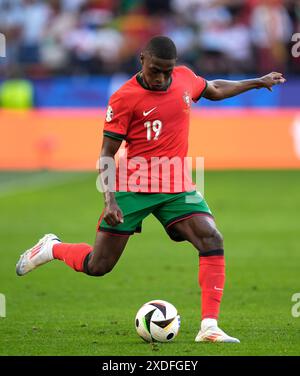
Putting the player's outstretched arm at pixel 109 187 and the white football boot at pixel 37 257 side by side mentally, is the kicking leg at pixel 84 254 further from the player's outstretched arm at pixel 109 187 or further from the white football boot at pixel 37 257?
the player's outstretched arm at pixel 109 187

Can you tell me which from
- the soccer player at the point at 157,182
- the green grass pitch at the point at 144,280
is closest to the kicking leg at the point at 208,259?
the soccer player at the point at 157,182

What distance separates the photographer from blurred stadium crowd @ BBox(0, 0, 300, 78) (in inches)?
1045

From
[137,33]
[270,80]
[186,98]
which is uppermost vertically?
[137,33]

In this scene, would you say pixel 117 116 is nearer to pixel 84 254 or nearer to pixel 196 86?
pixel 196 86

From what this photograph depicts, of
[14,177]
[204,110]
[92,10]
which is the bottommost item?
[14,177]

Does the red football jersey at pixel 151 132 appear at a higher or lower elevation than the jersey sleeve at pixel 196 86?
lower

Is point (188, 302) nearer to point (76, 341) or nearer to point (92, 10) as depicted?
point (76, 341)

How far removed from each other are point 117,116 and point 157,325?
1692 millimetres

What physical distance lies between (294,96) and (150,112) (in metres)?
16.5

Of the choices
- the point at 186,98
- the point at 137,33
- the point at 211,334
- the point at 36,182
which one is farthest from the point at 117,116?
the point at 137,33

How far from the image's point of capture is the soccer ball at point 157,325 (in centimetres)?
809

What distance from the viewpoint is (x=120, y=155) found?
28.4 feet

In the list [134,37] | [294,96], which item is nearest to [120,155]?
[294,96]

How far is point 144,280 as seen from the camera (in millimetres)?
11773
